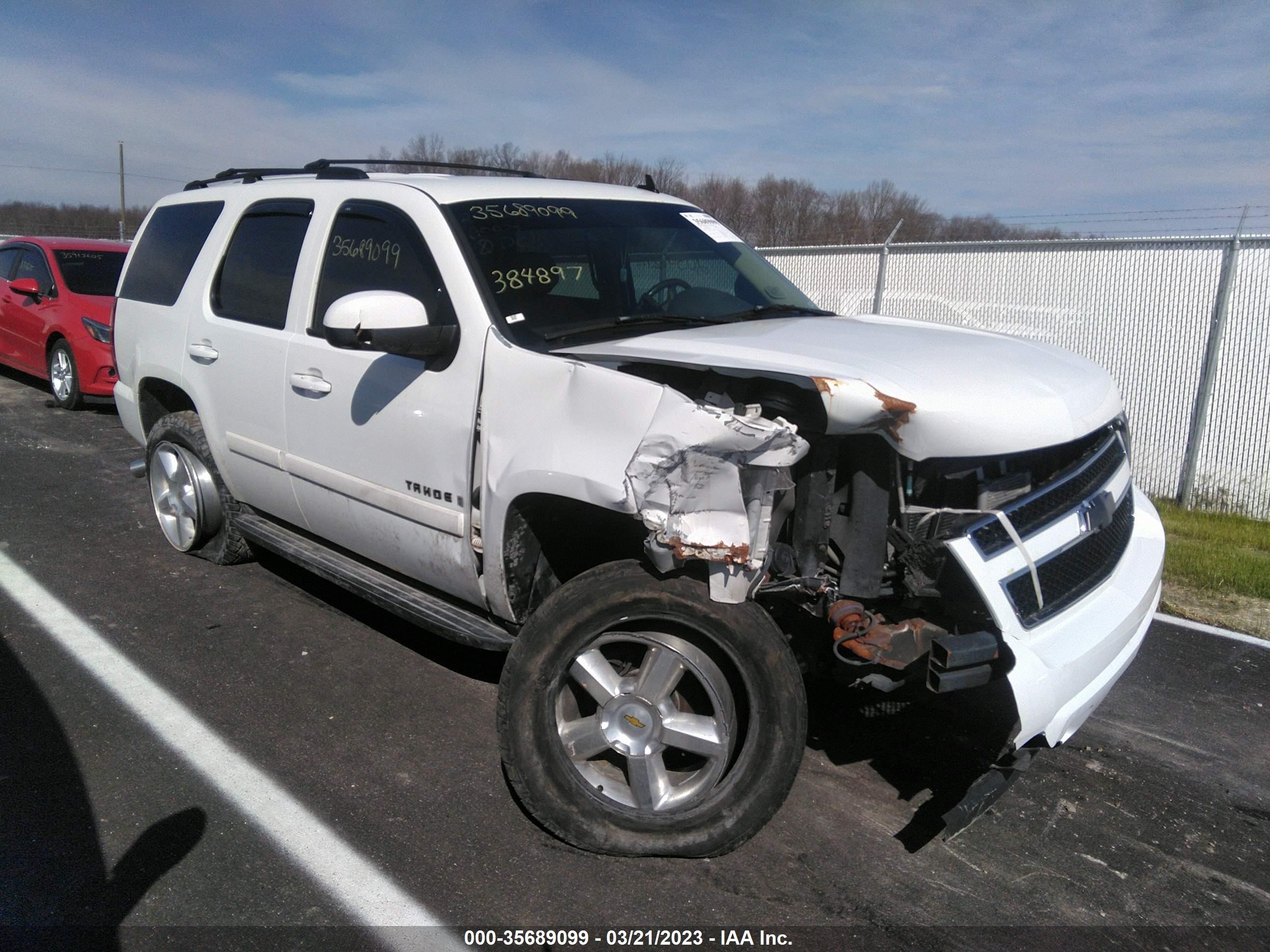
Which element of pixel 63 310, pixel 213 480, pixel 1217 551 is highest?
pixel 63 310

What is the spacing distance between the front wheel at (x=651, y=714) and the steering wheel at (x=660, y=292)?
1274mm

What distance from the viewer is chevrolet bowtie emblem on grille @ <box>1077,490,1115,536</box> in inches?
118

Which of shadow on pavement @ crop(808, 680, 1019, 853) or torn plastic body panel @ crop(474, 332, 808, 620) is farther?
shadow on pavement @ crop(808, 680, 1019, 853)

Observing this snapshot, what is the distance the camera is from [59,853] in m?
2.95

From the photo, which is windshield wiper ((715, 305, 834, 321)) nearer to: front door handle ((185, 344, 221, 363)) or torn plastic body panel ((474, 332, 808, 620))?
torn plastic body panel ((474, 332, 808, 620))

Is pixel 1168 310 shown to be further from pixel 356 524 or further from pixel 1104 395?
pixel 356 524

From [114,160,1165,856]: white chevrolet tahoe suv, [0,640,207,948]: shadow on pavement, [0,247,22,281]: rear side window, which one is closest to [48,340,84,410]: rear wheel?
[0,247,22,281]: rear side window

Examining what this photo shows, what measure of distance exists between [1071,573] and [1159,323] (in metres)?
6.84

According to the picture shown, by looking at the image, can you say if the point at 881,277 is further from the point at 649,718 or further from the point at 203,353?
the point at 649,718

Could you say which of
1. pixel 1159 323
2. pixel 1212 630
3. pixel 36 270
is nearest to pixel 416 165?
pixel 1212 630

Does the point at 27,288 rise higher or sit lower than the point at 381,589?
higher

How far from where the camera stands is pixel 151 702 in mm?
3910

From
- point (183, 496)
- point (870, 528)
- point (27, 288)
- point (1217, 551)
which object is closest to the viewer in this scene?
point (870, 528)

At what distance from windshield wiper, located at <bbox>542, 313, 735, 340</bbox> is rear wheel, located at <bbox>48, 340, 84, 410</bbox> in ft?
28.9
